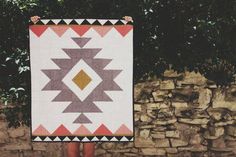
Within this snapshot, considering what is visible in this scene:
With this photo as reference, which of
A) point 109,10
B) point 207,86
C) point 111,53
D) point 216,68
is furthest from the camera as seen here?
point 207,86

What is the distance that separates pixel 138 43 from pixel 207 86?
1.49m

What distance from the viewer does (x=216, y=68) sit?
179 inches

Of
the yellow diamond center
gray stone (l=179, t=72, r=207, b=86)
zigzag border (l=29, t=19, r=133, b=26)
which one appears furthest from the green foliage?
gray stone (l=179, t=72, r=207, b=86)

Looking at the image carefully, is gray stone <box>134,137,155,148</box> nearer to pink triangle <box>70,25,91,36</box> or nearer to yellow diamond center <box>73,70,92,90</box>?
yellow diamond center <box>73,70,92,90</box>

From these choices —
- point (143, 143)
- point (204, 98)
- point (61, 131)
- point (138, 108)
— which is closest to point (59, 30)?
point (61, 131)

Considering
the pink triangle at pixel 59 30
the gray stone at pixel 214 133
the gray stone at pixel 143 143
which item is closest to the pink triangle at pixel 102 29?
the pink triangle at pixel 59 30

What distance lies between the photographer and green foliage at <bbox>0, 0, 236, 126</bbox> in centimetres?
408

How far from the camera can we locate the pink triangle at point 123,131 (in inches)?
143

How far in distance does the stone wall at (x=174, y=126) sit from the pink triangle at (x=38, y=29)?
1976mm

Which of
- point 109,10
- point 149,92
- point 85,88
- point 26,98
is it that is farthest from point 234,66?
point 26,98

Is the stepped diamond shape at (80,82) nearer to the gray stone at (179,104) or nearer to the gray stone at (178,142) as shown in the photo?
the gray stone at (179,104)

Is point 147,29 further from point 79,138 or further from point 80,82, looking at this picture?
point 79,138

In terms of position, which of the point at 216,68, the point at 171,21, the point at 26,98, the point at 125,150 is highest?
the point at 171,21

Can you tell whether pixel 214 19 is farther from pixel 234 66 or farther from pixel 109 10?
pixel 109 10
